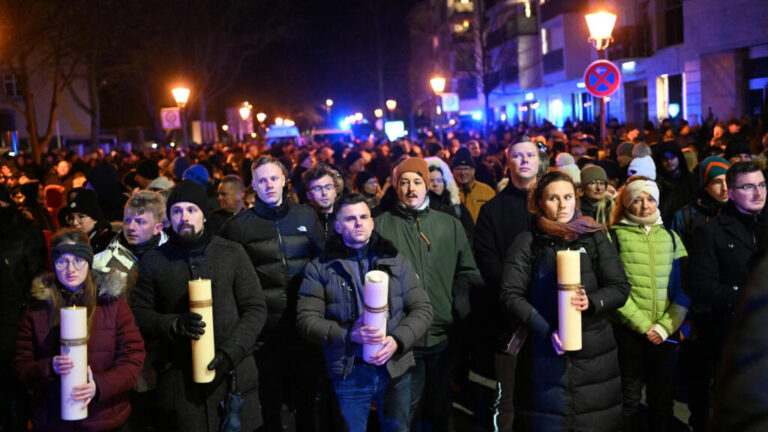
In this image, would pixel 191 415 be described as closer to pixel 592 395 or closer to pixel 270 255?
pixel 270 255

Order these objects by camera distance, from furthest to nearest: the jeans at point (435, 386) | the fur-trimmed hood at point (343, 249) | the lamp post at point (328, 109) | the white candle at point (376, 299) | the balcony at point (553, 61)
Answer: the lamp post at point (328, 109) → the balcony at point (553, 61) → the jeans at point (435, 386) → the fur-trimmed hood at point (343, 249) → the white candle at point (376, 299)

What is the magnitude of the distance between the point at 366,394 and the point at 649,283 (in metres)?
2.21

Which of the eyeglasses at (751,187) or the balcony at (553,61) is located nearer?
the eyeglasses at (751,187)

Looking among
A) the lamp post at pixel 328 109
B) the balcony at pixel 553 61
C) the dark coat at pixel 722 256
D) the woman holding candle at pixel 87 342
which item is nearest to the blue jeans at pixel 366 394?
the woman holding candle at pixel 87 342

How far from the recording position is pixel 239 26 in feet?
151

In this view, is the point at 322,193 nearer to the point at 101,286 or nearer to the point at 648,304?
the point at 101,286

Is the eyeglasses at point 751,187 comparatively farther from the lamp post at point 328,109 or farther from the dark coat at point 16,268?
the lamp post at point 328,109

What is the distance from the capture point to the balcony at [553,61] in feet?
132

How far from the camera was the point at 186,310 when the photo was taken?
5137 millimetres

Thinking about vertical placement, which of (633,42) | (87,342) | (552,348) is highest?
(633,42)

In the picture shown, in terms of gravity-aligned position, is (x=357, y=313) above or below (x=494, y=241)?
below

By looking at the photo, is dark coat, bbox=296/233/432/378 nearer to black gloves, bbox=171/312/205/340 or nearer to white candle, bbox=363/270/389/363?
white candle, bbox=363/270/389/363

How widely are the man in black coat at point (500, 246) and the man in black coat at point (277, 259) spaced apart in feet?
4.06

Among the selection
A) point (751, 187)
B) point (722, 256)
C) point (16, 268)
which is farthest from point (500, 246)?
point (16, 268)
